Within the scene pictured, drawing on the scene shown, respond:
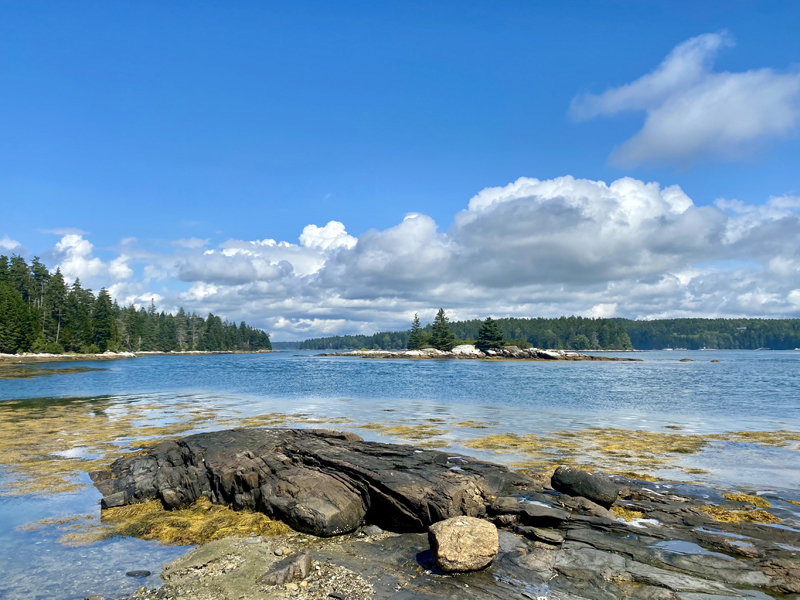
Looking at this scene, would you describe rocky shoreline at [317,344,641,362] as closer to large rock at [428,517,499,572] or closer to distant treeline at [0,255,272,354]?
distant treeline at [0,255,272,354]

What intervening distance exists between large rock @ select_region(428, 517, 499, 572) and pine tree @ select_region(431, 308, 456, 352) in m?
166

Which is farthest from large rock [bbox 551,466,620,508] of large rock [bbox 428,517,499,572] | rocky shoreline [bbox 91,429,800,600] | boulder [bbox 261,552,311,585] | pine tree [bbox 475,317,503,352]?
pine tree [bbox 475,317,503,352]

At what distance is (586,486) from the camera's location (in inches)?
538

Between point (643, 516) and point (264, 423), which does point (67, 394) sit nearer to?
point (264, 423)

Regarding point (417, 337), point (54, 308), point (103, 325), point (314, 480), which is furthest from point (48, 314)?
point (314, 480)

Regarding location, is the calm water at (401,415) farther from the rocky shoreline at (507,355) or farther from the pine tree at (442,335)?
the pine tree at (442,335)

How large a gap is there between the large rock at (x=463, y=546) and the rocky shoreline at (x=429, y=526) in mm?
235

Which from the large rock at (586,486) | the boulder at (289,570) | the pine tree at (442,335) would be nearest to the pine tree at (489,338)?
the pine tree at (442,335)

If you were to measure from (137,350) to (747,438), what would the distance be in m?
205

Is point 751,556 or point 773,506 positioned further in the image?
point 773,506

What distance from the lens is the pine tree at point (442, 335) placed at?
17650 centimetres

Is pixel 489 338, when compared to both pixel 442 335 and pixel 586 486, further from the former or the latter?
pixel 586 486

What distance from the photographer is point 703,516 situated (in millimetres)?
12625

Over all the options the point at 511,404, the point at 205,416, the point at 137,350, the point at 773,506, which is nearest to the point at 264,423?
the point at 205,416
